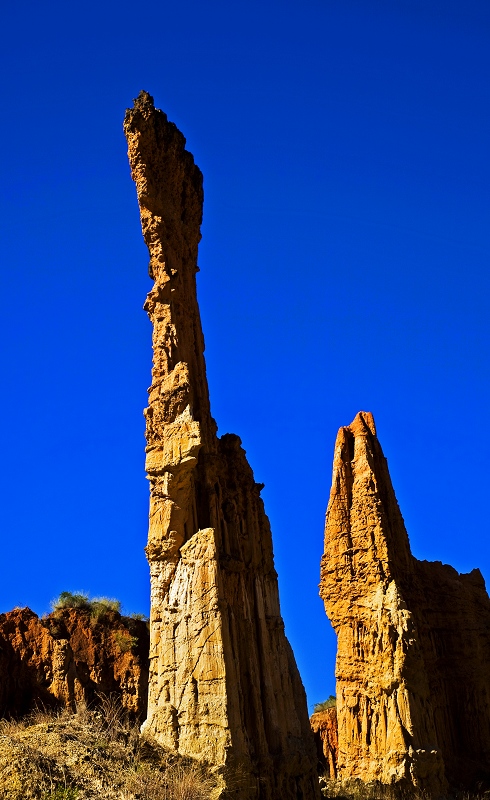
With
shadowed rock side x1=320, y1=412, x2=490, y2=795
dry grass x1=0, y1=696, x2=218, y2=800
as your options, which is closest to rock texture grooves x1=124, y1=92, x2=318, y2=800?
dry grass x1=0, y1=696, x2=218, y2=800

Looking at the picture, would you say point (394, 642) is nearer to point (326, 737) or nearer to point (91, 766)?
point (326, 737)

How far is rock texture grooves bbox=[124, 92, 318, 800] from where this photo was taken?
21719mm

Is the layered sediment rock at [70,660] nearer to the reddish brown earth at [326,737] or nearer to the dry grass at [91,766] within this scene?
the dry grass at [91,766]

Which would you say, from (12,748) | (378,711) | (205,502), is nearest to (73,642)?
(378,711)

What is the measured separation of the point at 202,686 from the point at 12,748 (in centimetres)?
454

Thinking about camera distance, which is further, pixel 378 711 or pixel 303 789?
pixel 378 711

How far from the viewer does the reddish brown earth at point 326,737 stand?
135 feet

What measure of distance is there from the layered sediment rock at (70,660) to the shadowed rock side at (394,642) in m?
6.99

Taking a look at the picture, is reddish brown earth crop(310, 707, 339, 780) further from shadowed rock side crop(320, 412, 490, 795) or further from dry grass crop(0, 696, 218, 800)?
dry grass crop(0, 696, 218, 800)

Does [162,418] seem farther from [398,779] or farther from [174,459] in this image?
[398,779]

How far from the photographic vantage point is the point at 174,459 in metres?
24.0

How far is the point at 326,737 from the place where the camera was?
42.6m

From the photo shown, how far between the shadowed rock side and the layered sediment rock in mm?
6991

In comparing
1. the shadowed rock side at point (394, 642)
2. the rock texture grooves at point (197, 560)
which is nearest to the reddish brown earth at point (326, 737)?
the shadowed rock side at point (394, 642)
